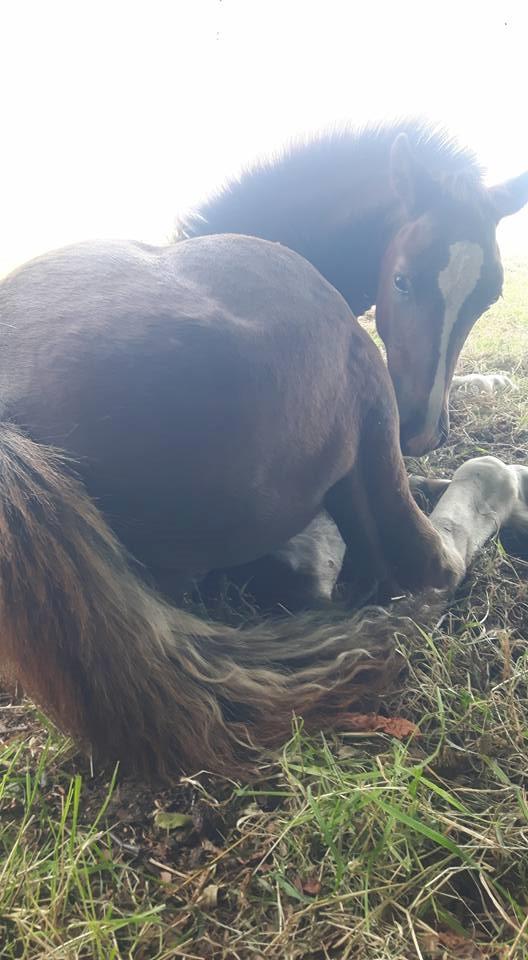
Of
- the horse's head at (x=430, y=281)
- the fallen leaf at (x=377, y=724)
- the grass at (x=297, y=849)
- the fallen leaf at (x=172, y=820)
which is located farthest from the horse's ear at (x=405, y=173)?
the fallen leaf at (x=172, y=820)

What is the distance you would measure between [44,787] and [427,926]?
637mm

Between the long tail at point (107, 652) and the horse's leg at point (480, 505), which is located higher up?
the long tail at point (107, 652)

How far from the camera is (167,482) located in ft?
3.51

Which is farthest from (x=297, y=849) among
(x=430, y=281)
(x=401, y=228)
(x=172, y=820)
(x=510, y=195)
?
(x=510, y=195)

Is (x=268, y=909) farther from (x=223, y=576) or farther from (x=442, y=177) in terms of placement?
(x=442, y=177)

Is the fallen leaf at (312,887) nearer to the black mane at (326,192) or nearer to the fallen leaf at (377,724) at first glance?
the fallen leaf at (377,724)

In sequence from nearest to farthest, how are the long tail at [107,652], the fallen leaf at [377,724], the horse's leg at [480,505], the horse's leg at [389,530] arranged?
the long tail at [107,652] < the fallen leaf at [377,724] < the horse's leg at [389,530] < the horse's leg at [480,505]

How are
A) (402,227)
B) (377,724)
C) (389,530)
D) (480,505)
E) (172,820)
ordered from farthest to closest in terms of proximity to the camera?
(402,227) < (480,505) < (389,530) < (377,724) < (172,820)

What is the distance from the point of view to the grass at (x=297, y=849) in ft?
2.60

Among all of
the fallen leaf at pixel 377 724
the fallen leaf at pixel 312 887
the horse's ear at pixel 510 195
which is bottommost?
the fallen leaf at pixel 377 724

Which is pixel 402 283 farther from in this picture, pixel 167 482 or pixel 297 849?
pixel 297 849

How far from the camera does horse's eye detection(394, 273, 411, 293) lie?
1930 millimetres

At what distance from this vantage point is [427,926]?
31.0 inches

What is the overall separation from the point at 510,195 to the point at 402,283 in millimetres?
524
